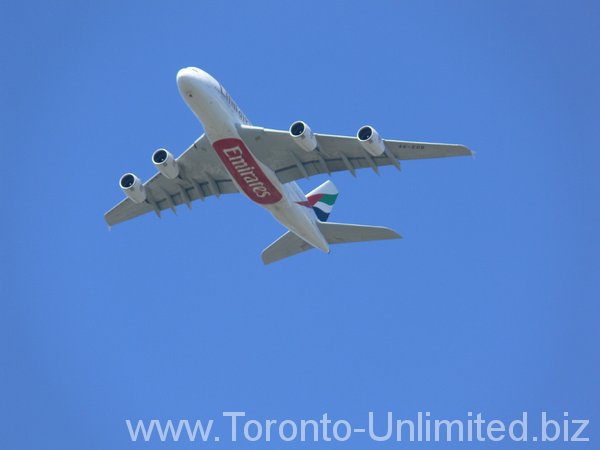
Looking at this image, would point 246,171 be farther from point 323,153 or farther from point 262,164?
point 323,153

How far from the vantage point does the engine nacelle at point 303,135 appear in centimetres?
4144

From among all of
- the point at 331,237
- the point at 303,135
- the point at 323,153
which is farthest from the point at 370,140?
the point at 331,237

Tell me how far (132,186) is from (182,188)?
321 centimetres

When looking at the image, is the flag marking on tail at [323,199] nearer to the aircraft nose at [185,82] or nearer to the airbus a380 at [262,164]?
the airbus a380 at [262,164]

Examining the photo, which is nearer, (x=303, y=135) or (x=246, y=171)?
(x=303, y=135)

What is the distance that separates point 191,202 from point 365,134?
9.94 meters

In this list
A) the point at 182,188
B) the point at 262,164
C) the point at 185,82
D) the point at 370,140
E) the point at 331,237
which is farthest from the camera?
the point at 182,188

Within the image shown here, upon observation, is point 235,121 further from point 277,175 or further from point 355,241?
point 355,241

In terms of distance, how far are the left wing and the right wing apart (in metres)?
2.73

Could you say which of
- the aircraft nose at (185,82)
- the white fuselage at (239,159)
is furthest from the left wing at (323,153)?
the aircraft nose at (185,82)

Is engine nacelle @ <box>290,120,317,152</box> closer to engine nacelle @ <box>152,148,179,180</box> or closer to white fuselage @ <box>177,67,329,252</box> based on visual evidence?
white fuselage @ <box>177,67,329,252</box>

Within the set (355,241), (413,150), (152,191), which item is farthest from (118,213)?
(413,150)

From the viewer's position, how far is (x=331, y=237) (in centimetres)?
4619

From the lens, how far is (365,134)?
41.0m
